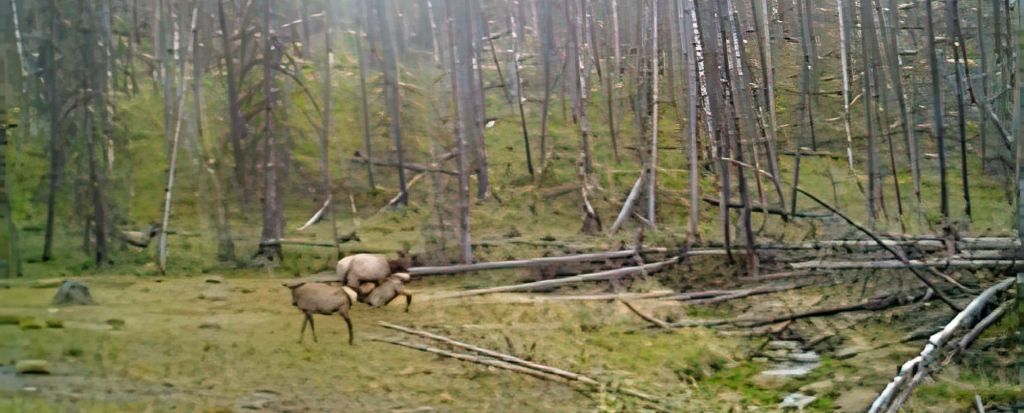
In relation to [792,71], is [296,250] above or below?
below

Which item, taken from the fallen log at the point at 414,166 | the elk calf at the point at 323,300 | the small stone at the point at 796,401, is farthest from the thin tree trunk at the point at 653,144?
the elk calf at the point at 323,300

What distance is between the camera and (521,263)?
3434 mm

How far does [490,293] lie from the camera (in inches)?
135

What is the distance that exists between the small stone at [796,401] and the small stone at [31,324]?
258cm

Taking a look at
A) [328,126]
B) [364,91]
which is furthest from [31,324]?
[364,91]

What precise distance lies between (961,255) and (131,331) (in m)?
2.90

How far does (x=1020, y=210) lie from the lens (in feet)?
11.6

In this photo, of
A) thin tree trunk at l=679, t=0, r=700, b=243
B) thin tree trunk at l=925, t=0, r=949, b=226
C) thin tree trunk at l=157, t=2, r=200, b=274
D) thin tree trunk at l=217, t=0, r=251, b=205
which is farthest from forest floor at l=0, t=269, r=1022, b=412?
thin tree trunk at l=925, t=0, r=949, b=226

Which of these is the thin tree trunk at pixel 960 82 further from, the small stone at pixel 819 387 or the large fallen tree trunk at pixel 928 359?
the small stone at pixel 819 387

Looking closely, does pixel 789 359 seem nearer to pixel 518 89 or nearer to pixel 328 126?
pixel 518 89

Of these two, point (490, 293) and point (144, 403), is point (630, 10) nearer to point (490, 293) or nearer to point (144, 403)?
point (490, 293)

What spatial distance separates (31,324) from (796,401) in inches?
105

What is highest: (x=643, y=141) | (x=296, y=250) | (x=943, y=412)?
(x=643, y=141)

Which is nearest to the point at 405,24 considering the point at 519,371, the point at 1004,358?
the point at 519,371
